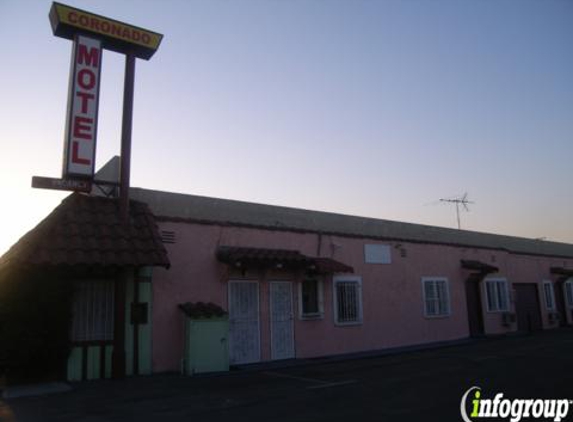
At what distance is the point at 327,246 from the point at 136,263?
24.1 ft

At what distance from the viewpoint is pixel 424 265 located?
19641 mm

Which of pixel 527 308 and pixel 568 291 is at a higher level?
pixel 568 291

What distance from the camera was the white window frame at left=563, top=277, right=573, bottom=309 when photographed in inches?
1076

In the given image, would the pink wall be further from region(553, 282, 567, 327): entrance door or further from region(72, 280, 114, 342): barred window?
region(553, 282, 567, 327): entrance door

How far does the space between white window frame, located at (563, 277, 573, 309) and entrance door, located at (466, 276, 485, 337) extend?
8862mm

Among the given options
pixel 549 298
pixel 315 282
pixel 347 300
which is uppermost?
pixel 315 282

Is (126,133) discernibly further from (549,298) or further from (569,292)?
(569,292)

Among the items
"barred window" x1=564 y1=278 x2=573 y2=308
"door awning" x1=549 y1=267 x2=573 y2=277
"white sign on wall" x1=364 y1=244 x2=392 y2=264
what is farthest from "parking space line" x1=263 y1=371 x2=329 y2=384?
"barred window" x1=564 y1=278 x2=573 y2=308

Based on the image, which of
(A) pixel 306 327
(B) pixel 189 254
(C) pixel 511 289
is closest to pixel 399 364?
(A) pixel 306 327

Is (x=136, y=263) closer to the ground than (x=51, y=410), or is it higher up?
higher up

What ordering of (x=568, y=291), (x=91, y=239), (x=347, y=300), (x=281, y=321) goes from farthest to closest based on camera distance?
(x=568, y=291) → (x=347, y=300) → (x=281, y=321) → (x=91, y=239)

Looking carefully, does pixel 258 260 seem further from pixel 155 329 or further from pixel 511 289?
pixel 511 289

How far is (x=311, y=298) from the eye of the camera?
51.8ft

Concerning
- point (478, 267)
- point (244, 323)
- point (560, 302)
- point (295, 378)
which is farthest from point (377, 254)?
point (560, 302)
